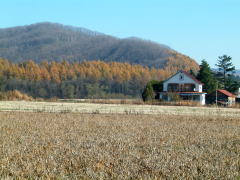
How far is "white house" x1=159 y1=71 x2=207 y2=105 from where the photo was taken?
220ft

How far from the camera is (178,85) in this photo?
6906 cm

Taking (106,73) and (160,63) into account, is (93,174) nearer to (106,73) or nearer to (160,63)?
(106,73)

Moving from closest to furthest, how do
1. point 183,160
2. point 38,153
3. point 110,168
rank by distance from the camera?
point 110,168 → point 183,160 → point 38,153

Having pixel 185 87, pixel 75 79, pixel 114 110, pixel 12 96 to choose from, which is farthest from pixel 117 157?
pixel 75 79

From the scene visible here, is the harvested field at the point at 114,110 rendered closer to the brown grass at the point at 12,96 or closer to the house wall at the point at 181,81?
the brown grass at the point at 12,96

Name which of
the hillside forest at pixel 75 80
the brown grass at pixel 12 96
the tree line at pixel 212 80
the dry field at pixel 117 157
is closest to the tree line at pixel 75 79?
the hillside forest at pixel 75 80

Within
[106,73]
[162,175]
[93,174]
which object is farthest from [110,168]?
[106,73]

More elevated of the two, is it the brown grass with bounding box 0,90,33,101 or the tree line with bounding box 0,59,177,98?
the tree line with bounding box 0,59,177,98

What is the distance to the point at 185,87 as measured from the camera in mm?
68562

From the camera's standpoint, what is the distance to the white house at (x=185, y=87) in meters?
67.1

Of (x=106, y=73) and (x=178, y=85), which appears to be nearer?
(x=178, y=85)

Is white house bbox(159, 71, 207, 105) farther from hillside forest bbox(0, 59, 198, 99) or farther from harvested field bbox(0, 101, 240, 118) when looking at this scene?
harvested field bbox(0, 101, 240, 118)

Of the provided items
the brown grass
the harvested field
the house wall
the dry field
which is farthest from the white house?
the dry field

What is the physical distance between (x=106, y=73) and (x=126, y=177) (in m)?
117
